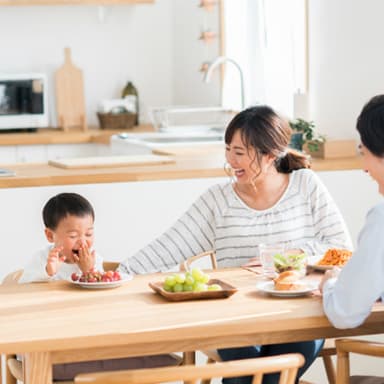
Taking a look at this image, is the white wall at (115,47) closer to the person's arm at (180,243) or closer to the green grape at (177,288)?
the person's arm at (180,243)

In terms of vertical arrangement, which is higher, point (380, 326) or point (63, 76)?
point (63, 76)

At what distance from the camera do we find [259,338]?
2297mm

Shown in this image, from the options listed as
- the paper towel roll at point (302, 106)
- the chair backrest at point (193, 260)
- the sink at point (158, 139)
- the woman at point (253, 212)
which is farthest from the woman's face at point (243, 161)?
the sink at point (158, 139)

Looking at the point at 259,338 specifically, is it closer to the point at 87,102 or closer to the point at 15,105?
the point at 15,105

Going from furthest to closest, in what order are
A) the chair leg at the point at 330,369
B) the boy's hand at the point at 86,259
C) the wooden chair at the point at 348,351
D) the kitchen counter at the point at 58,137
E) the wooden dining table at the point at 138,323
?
the kitchen counter at the point at 58,137, the chair leg at the point at 330,369, the boy's hand at the point at 86,259, the wooden chair at the point at 348,351, the wooden dining table at the point at 138,323

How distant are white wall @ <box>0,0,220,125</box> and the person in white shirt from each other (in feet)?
13.7

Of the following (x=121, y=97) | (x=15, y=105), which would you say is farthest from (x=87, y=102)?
(x=15, y=105)

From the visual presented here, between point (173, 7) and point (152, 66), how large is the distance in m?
0.43

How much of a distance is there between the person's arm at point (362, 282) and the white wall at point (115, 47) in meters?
4.24

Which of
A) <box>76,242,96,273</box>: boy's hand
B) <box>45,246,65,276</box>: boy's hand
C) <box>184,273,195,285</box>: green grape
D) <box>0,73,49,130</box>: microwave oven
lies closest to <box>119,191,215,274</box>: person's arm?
<box>76,242,96,273</box>: boy's hand

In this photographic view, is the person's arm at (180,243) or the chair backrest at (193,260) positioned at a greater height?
the person's arm at (180,243)

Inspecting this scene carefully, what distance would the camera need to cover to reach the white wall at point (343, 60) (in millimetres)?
4211

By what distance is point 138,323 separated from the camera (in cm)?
223

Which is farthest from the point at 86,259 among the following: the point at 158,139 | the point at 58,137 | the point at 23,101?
the point at 23,101
